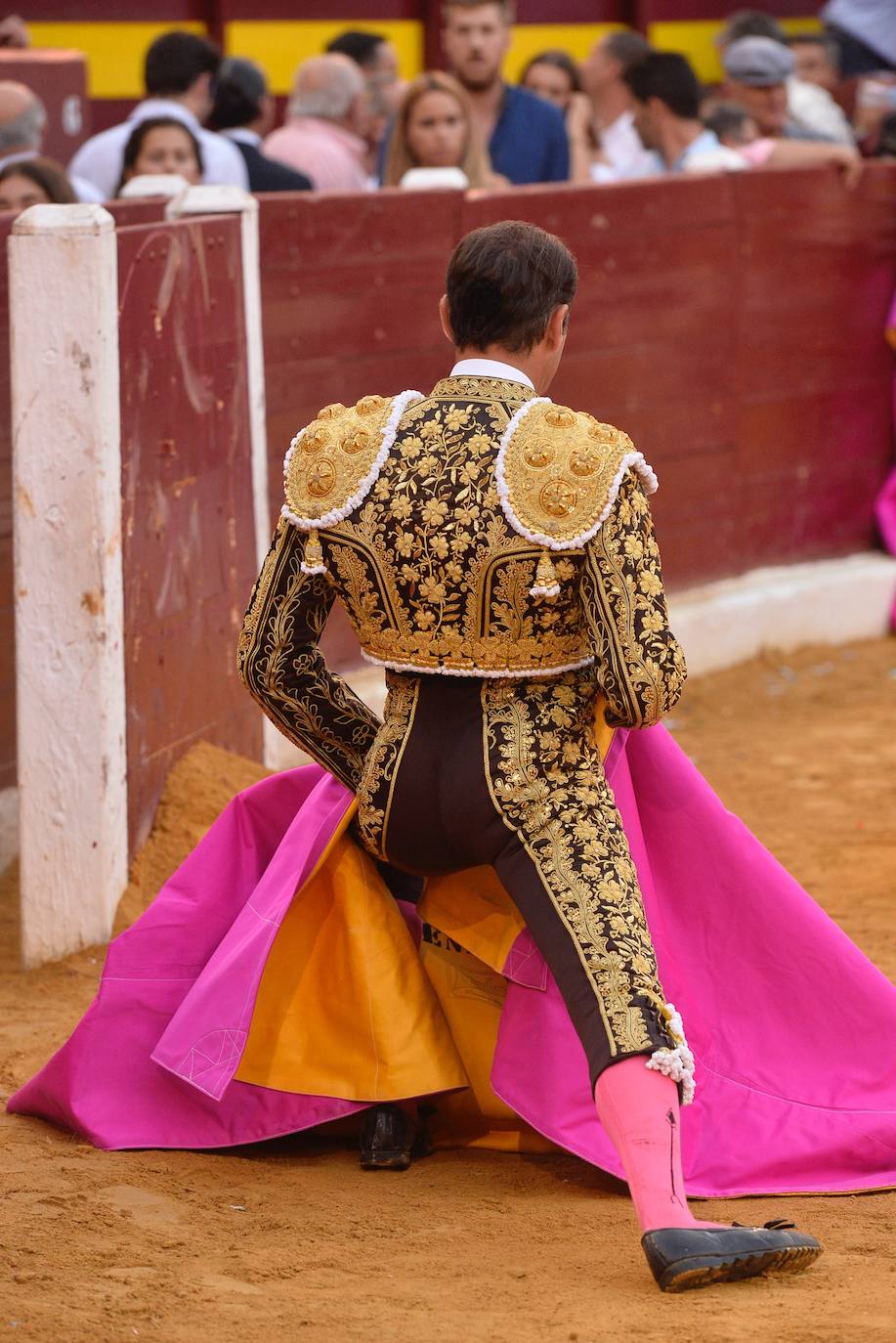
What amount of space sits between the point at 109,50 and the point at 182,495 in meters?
7.03

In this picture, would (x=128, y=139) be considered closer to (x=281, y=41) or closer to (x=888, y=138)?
(x=888, y=138)

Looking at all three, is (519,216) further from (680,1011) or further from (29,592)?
(680,1011)

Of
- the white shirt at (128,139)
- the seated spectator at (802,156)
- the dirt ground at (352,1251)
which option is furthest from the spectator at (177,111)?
the dirt ground at (352,1251)

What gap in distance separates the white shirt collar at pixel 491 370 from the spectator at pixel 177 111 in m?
3.82

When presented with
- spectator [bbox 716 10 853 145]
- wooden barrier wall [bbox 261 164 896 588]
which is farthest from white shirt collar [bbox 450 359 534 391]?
spectator [bbox 716 10 853 145]

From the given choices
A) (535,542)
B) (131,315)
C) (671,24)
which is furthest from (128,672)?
(671,24)

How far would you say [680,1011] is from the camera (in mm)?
3523

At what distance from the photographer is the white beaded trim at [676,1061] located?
9.61ft

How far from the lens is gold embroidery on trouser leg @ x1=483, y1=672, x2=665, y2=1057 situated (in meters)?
3.03

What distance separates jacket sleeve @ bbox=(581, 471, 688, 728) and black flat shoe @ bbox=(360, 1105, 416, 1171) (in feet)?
2.84

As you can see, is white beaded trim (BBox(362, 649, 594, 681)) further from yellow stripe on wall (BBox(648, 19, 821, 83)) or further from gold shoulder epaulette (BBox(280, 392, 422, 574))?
yellow stripe on wall (BBox(648, 19, 821, 83))

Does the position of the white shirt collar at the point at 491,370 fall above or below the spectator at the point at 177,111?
below

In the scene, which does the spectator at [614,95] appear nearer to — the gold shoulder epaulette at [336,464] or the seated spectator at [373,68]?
the seated spectator at [373,68]

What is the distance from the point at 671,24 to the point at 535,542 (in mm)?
12453
